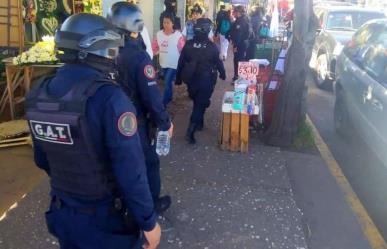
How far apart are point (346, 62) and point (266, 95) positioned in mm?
1208

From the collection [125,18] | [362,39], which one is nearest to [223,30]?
[362,39]

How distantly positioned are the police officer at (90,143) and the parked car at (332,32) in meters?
8.45

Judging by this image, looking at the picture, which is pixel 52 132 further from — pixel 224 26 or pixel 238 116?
pixel 224 26

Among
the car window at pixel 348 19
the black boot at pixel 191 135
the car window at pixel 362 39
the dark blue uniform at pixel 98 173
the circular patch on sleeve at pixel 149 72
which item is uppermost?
the car window at pixel 348 19

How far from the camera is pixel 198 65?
555 cm

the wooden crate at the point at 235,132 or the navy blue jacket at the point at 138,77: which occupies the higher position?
the navy blue jacket at the point at 138,77

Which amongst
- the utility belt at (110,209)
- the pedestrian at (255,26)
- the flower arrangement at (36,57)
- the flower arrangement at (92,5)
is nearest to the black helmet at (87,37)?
the utility belt at (110,209)

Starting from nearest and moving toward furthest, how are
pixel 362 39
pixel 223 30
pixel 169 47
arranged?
1. pixel 362 39
2. pixel 169 47
3. pixel 223 30

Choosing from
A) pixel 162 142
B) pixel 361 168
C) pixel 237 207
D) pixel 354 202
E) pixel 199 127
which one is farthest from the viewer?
pixel 199 127

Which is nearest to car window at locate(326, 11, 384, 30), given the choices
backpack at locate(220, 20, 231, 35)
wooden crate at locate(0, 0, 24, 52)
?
backpack at locate(220, 20, 231, 35)

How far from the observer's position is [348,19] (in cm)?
1087

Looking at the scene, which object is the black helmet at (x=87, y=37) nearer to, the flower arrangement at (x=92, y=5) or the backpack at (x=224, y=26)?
the flower arrangement at (x=92, y=5)

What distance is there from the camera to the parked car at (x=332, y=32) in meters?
9.90

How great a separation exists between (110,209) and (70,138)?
39 cm
